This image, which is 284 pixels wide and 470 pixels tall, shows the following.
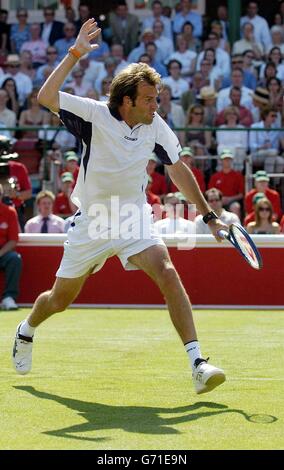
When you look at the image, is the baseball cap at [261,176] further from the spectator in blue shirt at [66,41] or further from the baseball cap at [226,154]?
the spectator in blue shirt at [66,41]

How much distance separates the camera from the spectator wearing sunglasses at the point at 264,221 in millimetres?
14180

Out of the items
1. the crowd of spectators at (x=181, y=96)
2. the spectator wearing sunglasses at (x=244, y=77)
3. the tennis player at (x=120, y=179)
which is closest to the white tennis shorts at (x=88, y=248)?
the tennis player at (x=120, y=179)

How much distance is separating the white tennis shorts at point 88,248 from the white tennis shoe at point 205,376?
0.89 meters

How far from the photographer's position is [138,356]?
8891 mm

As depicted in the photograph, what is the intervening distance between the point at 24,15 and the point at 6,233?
7.99 meters

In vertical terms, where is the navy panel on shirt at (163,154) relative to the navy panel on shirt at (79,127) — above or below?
below

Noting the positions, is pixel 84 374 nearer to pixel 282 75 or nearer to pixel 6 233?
pixel 6 233

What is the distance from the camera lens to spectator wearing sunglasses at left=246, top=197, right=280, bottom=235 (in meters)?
14.2

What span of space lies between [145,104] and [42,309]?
5.18 ft

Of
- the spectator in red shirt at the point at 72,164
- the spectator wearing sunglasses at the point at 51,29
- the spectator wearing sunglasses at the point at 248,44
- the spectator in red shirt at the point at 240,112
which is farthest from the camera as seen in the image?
the spectator wearing sunglasses at the point at 51,29

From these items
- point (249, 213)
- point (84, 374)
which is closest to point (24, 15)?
point (249, 213)

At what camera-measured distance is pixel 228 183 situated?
1603 centimetres

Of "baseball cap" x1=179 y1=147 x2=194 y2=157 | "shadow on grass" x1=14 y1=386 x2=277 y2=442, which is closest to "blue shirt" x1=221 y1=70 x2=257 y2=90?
"baseball cap" x1=179 y1=147 x2=194 y2=157

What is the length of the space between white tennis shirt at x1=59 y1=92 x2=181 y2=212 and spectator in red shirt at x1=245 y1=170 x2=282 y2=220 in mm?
8126
